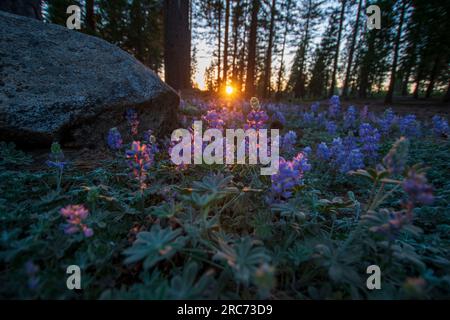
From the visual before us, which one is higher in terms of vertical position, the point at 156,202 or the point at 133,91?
the point at 133,91

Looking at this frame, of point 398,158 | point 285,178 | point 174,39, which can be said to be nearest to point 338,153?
point 285,178

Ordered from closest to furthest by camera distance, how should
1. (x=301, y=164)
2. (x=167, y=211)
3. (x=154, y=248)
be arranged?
1. (x=154, y=248)
2. (x=167, y=211)
3. (x=301, y=164)

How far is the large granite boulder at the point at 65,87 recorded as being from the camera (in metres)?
3.03

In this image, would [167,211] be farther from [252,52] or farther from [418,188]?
[252,52]

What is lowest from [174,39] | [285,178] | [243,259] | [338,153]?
[243,259]

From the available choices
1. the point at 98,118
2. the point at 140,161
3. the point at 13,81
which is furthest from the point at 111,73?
the point at 140,161

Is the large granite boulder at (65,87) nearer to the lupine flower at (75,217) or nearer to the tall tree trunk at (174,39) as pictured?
the lupine flower at (75,217)

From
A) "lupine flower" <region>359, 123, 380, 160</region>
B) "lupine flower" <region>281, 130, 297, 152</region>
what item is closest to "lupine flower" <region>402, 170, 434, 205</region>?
"lupine flower" <region>281, 130, 297, 152</region>

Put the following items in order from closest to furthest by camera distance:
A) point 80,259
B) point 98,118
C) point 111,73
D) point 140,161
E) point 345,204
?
1. point 80,259
2. point 140,161
3. point 345,204
4. point 98,118
5. point 111,73

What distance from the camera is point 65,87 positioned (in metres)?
3.35

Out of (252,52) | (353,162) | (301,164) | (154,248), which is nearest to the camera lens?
(154,248)

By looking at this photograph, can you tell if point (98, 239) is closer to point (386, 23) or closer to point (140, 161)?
point (140, 161)

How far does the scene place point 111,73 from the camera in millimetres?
3891
